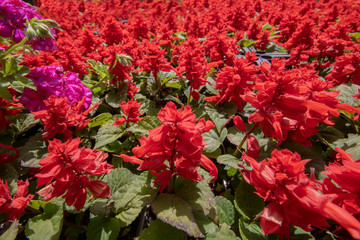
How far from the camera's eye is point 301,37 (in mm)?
1938

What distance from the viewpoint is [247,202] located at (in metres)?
0.95

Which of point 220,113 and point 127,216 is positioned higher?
point 220,113

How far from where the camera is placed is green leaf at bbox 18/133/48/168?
0.97 meters

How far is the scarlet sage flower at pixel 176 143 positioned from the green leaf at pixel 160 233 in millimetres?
271

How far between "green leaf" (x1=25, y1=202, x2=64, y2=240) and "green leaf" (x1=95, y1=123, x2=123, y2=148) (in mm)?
380

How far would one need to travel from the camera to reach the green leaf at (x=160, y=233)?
833 millimetres

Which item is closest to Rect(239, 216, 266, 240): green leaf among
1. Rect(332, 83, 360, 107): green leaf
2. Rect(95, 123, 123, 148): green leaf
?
Rect(95, 123, 123, 148): green leaf

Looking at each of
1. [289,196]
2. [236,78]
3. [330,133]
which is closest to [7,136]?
[236,78]

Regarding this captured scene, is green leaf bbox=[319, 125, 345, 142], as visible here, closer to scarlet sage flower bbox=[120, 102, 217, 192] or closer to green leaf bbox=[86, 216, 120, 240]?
scarlet sage flower bbox=[120, 102, 217, 192]

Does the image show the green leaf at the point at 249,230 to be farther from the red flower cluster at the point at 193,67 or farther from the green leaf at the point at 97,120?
the green leaf at the point at 97,120

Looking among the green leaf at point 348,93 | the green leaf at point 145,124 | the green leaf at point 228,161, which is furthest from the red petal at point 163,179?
the green leaf at point 348,93

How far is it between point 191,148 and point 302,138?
714 mm

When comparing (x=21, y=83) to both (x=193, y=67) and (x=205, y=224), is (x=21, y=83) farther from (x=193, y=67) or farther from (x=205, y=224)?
(x=205, y=224)

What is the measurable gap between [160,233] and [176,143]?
18.4 inches
